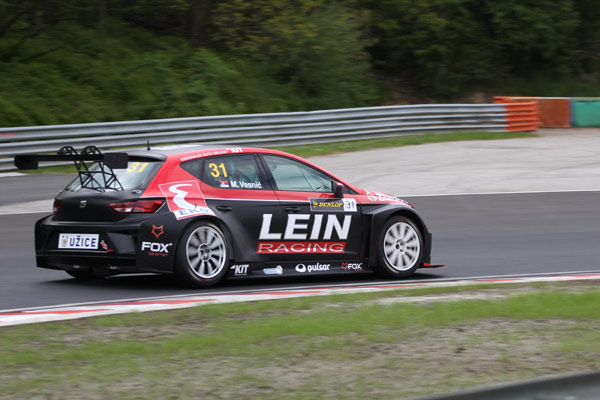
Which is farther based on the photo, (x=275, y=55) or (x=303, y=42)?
(x=275, y=55)

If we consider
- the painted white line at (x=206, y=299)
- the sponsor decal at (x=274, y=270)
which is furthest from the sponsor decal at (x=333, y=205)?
the painted white line at (x=206, y=299)

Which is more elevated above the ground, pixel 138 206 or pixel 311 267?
pixel 138 206

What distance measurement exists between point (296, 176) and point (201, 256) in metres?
1.52

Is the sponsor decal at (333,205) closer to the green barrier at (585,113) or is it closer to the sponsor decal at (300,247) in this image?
the sponsor decal at (300,247)

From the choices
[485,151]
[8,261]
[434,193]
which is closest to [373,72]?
[485,151]

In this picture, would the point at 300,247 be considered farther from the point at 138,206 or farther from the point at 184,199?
the point at 138,206

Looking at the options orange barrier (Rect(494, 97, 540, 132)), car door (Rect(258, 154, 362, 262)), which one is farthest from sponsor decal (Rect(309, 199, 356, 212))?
orange barrier (Rect(494, 97, 540, 132))

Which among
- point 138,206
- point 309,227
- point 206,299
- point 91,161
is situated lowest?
point 206,299

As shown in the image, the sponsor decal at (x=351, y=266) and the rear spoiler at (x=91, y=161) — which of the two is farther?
the sponsor decal at (x=351, y=266)

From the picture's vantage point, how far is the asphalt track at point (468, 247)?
8883mm

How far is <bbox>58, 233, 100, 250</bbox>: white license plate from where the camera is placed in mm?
8695

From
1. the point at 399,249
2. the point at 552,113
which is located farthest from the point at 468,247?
the point at 552,113

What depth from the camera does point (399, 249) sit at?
33.0ft

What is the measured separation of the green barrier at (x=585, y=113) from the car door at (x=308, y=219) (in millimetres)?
24587
